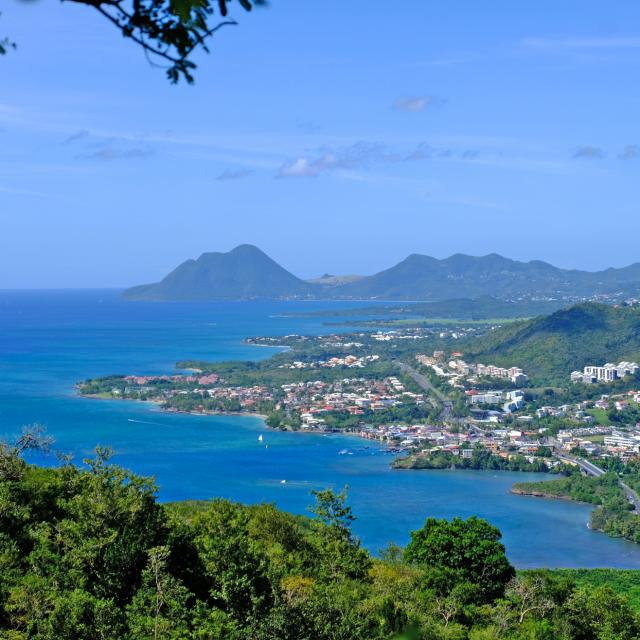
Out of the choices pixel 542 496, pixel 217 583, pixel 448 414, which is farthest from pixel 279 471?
→ pixel 217 583

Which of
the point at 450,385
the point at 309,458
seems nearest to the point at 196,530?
the point at 309,458

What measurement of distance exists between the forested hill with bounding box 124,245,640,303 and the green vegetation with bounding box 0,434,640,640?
79.1 m

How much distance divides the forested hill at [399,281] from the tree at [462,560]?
7753 centimetres

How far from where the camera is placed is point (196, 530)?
6.83 meters

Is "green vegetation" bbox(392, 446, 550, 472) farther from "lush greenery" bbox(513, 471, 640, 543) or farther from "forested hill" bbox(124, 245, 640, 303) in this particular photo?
"forested hill" bbox(124, 245, 640, 303)

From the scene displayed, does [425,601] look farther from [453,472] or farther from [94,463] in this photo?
[453,472]

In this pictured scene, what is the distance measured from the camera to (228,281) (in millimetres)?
117375

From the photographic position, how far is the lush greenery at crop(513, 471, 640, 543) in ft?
53.2

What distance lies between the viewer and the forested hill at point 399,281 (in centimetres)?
9544

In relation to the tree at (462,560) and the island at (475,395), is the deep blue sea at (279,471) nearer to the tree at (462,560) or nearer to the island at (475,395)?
the island at (475,395)

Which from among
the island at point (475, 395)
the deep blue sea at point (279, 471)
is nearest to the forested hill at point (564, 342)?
the island at point (475, 395)

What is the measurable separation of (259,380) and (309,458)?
507 inches

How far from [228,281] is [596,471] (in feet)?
325

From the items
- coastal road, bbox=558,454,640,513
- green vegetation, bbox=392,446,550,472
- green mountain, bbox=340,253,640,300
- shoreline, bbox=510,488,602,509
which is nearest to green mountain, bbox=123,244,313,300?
green mountain, bbox=340,253,640,300
